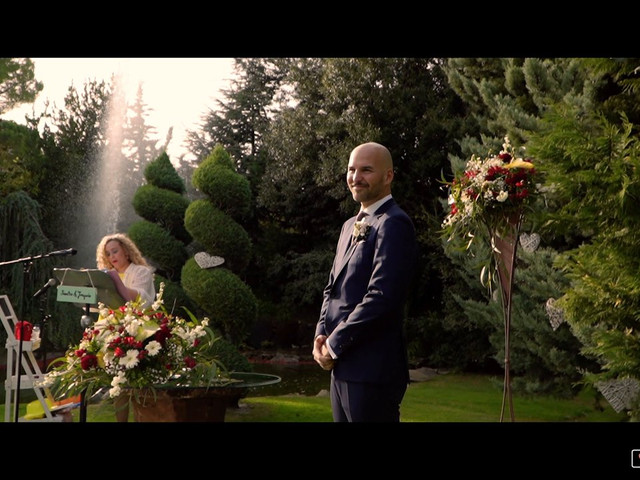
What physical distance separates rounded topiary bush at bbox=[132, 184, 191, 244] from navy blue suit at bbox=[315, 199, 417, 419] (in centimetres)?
763

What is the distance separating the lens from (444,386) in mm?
11555

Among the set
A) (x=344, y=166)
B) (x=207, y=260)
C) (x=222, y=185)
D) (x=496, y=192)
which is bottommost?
(x=207, y=260)

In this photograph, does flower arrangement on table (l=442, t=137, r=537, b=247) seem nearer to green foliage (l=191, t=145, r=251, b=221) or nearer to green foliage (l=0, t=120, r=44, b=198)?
green foliage (l=191, t=145, r=251, b=221)

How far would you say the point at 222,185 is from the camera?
9.28 metres

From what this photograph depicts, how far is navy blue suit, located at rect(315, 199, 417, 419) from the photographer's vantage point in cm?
277

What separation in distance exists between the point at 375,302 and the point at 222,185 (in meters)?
6.77

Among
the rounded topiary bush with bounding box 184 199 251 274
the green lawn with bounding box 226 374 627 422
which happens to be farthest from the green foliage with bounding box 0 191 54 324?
the green lawn with bounding box 226 374 627 422

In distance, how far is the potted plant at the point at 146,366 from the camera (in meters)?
4.09

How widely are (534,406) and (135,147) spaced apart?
13.5 meters

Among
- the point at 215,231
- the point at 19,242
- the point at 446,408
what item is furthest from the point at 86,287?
the point at 19,242

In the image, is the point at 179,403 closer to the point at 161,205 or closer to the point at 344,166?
the point at 161,205
